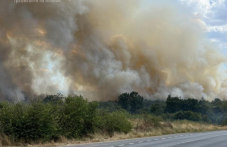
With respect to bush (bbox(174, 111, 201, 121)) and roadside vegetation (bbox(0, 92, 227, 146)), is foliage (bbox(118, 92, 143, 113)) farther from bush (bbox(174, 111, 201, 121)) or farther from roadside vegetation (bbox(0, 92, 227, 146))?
roadside vegetation (bbox(0, 92, 227, 146))

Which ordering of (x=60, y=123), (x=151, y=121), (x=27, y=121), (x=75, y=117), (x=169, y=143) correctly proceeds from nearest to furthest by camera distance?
(x=27, y=121)
(x=169, y=143)
(x=60, y=123)
(x=75, y=117)
(x=151, y=121)

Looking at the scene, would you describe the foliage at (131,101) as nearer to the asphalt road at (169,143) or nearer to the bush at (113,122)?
the bush at (113,122)

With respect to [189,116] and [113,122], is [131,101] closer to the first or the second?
[189,116]

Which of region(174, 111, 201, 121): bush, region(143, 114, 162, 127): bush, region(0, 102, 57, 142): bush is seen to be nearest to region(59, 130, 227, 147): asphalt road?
region(0, 102, 57, 142): bush

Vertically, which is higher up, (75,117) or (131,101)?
(131,101)

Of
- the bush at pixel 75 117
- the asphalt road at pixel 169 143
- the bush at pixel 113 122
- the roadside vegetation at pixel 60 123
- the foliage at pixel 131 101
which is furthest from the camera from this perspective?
the foliage at pixel 131 101

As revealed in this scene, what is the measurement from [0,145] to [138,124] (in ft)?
71.6

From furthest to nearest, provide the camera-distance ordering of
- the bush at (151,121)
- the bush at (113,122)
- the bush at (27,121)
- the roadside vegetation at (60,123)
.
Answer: the bush at (151,121)
the bush at (113,122)
the roadside vegetation at (60,123)
the bush at (27,121)

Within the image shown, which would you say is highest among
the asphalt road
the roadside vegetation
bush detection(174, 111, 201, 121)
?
bush detection(174, 111, 201, 121)

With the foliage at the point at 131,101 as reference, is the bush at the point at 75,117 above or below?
below

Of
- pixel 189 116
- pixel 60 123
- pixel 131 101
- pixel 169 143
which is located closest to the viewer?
pixel 169 143

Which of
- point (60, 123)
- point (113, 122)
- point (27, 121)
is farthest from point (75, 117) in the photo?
point (113, 122)

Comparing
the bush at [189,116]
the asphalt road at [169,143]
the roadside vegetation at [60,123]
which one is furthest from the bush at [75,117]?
the bush at [189,116]

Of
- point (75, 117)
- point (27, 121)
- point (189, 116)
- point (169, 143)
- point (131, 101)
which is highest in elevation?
point (131, 101)
